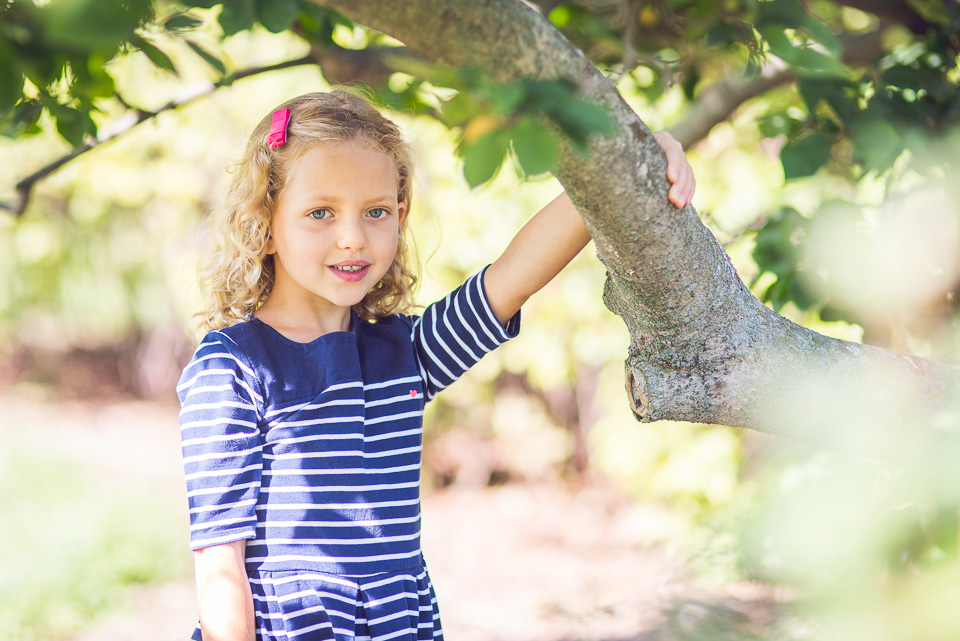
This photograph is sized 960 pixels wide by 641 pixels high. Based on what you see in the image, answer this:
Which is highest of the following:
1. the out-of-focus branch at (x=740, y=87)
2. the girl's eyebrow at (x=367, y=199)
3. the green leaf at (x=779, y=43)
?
the out-of-focus branch at (x=740, y=87)

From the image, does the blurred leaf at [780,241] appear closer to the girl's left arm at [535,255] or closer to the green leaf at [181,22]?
the girl's left arm at [535,255]

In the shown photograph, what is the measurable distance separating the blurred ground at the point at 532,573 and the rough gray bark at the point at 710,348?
858 mm

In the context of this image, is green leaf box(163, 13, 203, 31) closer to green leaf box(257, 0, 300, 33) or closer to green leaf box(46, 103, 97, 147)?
green leaf box(46, 103, 97, 147)

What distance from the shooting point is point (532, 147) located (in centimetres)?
56

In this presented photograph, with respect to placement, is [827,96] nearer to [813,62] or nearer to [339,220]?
[813,62]

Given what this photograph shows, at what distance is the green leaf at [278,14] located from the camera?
1405 mm

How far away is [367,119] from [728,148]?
105 inches

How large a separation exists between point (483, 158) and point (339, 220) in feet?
2.64

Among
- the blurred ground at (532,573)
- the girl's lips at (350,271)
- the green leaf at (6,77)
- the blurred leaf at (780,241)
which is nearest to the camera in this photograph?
the green leaf at (6,77)

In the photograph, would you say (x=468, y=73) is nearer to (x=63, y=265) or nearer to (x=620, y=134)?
(x=620, y=134)

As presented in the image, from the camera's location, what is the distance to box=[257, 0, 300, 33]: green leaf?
55.3 inches

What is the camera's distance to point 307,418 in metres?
1.32

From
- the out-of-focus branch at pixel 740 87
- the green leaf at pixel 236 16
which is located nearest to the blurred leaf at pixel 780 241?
the out-of-focus branch at pixel 740 87

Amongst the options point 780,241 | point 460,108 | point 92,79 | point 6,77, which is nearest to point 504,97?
point 460,108
